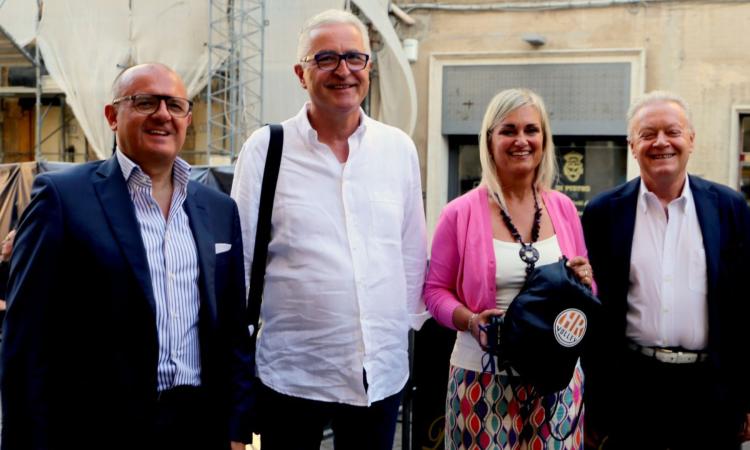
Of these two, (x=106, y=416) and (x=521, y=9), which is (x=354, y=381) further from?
(x=521, y=9)

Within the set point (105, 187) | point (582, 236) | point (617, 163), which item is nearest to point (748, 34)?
point (617, 163)

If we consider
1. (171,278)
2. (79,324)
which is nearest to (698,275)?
(171,278)

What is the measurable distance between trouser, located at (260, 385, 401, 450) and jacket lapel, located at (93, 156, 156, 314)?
73cm

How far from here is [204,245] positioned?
101 inches

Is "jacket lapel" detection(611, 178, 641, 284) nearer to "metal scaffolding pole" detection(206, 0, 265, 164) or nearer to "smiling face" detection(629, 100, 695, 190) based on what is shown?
"smiling face" detection(629, 100, 695, 190)

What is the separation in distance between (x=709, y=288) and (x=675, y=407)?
0.49 meters

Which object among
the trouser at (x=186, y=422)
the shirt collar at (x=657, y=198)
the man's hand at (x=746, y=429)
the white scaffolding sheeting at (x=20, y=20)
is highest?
the white scaffolding sheeting at (x=20, y=20)

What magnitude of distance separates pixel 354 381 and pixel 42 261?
1123mm

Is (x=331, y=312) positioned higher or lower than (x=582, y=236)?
lower

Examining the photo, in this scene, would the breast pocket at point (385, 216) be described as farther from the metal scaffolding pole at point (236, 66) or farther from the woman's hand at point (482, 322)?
the metal scaffolding pole at point (236, 66)

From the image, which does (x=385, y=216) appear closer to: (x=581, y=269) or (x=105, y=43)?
(x=581, y=269)

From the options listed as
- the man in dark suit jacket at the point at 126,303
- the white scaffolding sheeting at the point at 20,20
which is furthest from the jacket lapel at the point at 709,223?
the white scaffolding sheeting at the point at 20,20

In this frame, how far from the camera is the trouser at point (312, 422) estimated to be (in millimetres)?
2881

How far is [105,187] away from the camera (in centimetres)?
242
